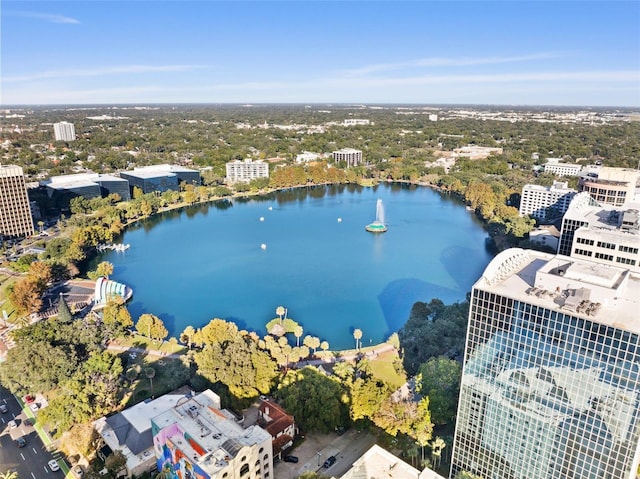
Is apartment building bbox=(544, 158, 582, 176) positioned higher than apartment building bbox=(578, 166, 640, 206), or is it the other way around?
apartment building bbox=(578, 166, 640, 206)

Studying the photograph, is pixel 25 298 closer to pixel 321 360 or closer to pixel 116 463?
pixel 116 463

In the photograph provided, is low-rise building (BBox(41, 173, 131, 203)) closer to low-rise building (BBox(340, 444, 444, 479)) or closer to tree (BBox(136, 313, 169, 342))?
tree (BBox(136, 313, 169, 342))

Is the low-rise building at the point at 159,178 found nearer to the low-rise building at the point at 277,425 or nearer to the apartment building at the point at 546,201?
the apartment building at the point at 546,201

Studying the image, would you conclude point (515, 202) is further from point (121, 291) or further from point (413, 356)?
point (121, 291)

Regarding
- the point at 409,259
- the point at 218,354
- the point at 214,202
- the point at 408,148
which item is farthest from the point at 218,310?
the point at 408,148

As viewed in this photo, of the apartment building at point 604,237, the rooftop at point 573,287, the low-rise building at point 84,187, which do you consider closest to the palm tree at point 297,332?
the rooftop at point 573,287

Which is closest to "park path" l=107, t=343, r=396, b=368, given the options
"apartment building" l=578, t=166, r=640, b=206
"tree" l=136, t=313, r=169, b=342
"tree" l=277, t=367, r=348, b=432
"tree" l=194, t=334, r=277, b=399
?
"tree" l=136, t=313, r=169, b=342
